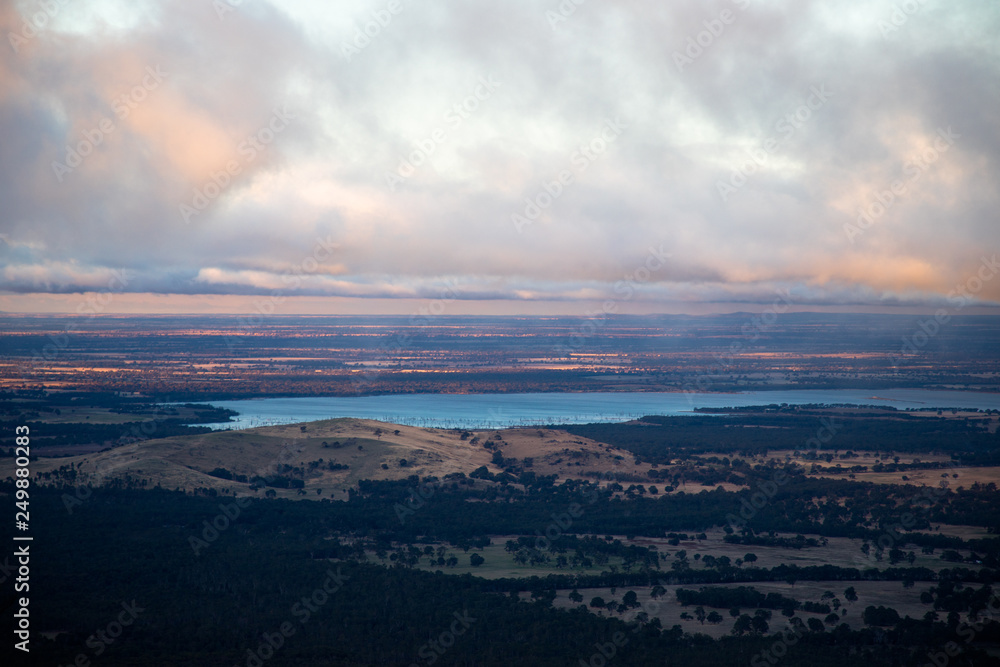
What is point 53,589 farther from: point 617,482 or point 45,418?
point 45,418

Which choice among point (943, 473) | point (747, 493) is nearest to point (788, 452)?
point (943, 473)

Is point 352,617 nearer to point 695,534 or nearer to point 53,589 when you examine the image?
point 53,589

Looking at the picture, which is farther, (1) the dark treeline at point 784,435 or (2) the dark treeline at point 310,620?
(1) the dark treeline at point 784,435

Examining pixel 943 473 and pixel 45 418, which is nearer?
pixel 943 473

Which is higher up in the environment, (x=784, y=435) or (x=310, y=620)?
(x=784, y=435)

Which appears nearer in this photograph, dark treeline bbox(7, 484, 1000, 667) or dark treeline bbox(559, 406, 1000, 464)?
dark treeline bbox(7, 484, 1000, 667)

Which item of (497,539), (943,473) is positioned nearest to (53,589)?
(497,539)

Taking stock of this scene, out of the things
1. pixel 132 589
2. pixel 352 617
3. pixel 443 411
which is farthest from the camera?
pixel 443 411

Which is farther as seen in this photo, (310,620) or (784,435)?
(784,435)

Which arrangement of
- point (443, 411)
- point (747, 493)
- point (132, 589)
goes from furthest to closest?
point (443, 411) → point (747, 493) → point (132, 589)
